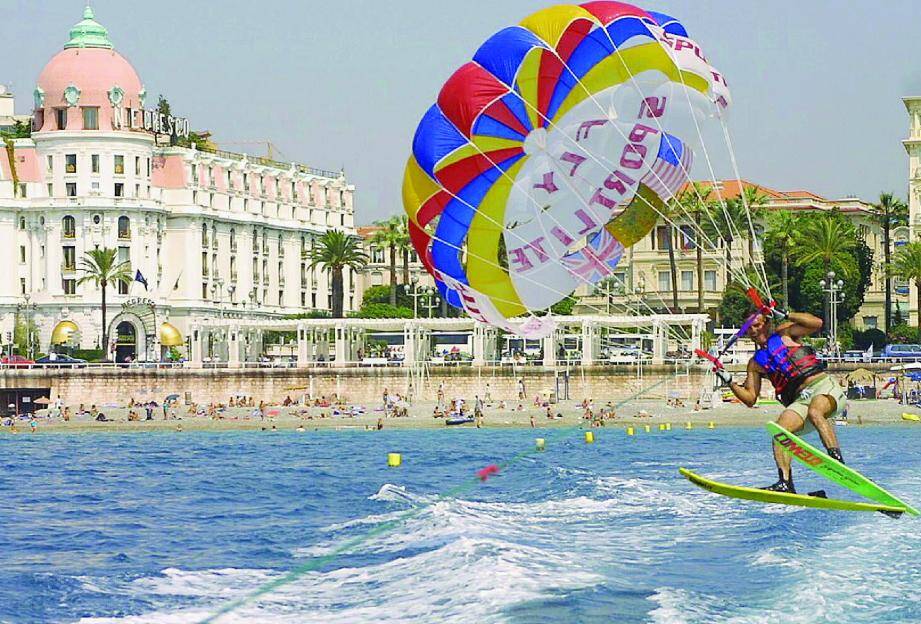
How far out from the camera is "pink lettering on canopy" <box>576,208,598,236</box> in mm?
31078

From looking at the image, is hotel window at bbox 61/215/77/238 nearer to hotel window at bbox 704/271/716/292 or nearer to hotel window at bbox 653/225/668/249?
hotel window at bbox 653/225/668/249

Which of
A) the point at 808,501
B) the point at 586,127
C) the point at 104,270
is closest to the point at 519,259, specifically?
the point at 586,127

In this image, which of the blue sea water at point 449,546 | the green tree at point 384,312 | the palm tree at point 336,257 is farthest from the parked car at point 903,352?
the blue sea water at point 449,546

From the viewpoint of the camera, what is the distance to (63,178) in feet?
360

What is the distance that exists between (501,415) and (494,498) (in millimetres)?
38861

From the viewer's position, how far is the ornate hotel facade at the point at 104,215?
4291 inches

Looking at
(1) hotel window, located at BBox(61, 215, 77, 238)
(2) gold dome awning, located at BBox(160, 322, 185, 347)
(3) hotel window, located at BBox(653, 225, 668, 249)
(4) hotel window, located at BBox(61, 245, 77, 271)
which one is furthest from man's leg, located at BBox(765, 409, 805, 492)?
(3) hotel window, located at BBox(653, 225, 668, 249)

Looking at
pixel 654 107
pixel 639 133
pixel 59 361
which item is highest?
pixel 654 107

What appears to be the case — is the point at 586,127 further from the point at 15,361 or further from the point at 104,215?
the point at 104,215

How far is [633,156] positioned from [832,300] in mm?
58620

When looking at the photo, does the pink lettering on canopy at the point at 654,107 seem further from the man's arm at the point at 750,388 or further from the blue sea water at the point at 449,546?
the man's arm at the point at 750,388

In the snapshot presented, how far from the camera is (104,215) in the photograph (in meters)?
109

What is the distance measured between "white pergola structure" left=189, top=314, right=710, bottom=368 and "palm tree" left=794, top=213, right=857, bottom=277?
11.6 metres

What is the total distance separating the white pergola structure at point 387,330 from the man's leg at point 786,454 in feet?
183
